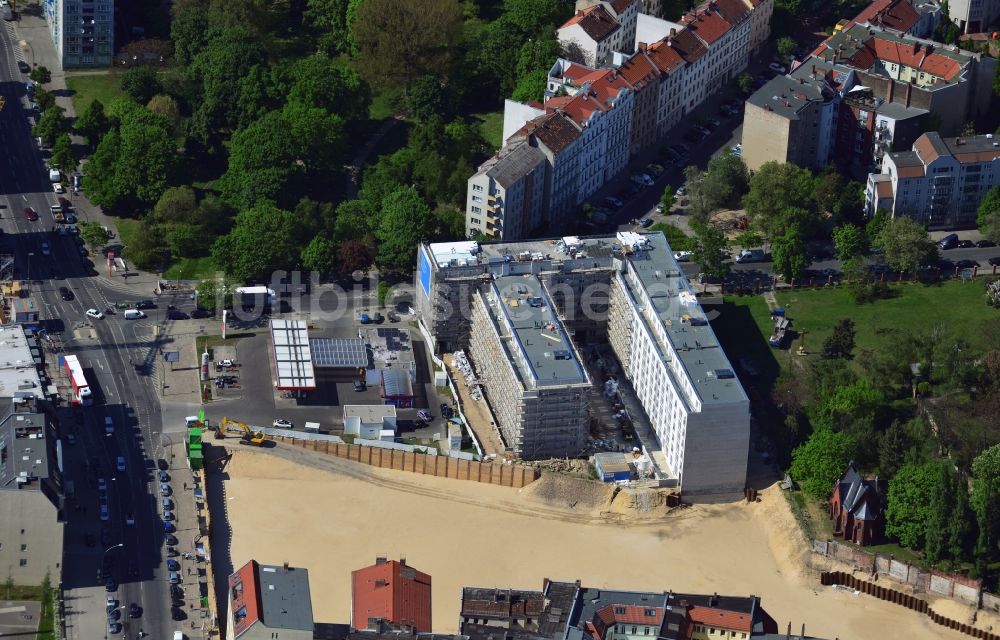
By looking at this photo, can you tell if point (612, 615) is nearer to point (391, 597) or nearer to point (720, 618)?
point (720, 618)

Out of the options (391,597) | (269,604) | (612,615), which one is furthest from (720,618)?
(269,604)

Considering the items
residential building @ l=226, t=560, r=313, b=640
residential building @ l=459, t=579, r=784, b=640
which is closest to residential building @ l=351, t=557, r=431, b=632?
residential building @ l=459, t=579, r=784, b=640

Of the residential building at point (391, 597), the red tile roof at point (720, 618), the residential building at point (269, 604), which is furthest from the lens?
the red tile roof at point (720, 618)

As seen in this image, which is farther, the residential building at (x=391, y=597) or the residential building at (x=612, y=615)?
the residential building at (x=612, y=615)

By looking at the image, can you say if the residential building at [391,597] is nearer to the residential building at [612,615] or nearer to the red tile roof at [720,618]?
the residential building at [612,615]

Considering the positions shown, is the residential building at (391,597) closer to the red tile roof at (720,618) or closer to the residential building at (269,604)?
the residential building at (269,604)

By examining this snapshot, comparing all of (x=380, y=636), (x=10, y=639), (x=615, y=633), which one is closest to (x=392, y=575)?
(x=380, y=636)

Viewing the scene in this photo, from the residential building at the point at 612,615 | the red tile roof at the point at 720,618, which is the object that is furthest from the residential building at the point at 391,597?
the red tile roof at the point at 720,618

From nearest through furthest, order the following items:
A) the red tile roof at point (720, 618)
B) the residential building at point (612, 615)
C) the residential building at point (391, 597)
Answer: the residential building at point (391, 597)
the residential building at point (612, 615)
the red tile roof at point (720, 618)

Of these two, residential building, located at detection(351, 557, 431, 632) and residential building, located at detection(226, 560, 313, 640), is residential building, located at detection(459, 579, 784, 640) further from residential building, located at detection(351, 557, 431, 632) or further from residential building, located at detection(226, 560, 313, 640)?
residential building, located at detection(226, 560, 313, 640)
